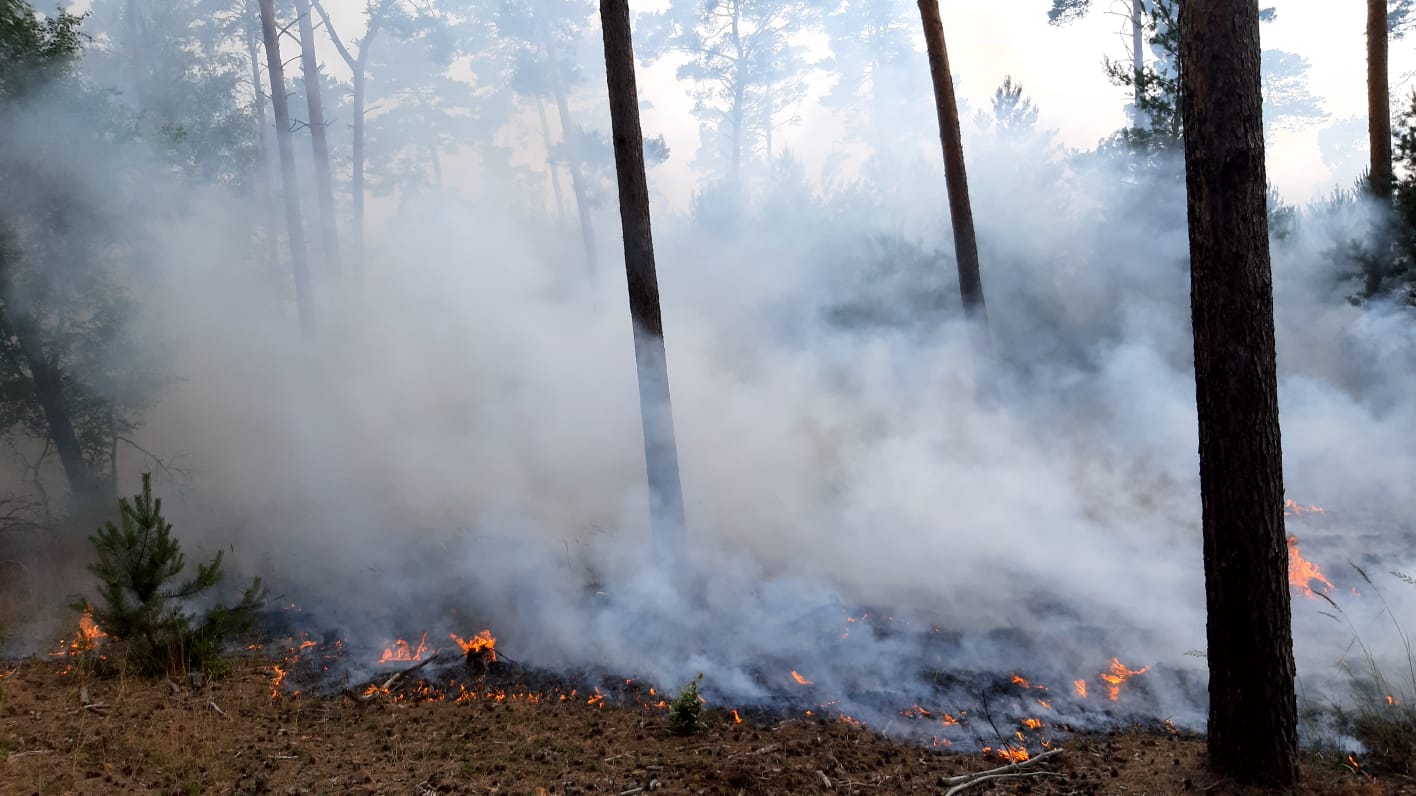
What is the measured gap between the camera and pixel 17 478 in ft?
37.2

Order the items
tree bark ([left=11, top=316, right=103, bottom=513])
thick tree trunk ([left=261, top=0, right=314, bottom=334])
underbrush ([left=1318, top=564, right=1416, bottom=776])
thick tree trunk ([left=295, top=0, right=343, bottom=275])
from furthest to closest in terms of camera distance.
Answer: thick tree trunk ([left=295, top=0, right=343, bottom=275]), thick tree trunk ([left=261, top=0, right=314, bottom=334]), tree bark ([left=11, top=316, right=103, bottom=513]), underbrush ([left=1318, top=564, right=1416, bottom=776])

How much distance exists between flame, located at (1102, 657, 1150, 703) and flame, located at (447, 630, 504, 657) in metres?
3.69

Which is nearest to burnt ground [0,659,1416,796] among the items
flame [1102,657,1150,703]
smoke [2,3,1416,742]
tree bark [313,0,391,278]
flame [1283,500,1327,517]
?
flame [1102,657,1150,703]

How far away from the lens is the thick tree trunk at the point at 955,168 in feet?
31.6

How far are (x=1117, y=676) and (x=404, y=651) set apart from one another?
604 cm

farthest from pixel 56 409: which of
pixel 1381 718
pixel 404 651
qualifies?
pixel 1381 718

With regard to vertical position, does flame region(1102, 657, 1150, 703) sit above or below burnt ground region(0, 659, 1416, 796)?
below

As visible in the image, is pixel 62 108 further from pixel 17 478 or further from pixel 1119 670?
pixel 1119 670

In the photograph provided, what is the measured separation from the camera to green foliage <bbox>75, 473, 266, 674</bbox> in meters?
6.05

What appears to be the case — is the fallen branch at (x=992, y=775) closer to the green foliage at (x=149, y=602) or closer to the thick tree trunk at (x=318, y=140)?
the green foliage at (x=149, y=602)

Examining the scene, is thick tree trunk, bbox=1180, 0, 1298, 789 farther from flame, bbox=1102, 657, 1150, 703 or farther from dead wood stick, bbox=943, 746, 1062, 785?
flame, bbox=1102, 657, 1150, 703

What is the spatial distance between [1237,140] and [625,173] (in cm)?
510

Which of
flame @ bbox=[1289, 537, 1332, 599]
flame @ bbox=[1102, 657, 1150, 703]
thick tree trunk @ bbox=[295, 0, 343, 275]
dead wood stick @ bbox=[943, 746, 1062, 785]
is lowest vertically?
flame @ bbox=[1102, 657, 1150, 703]

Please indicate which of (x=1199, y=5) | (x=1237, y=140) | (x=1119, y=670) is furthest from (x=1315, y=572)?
(x=1199, y=5)
